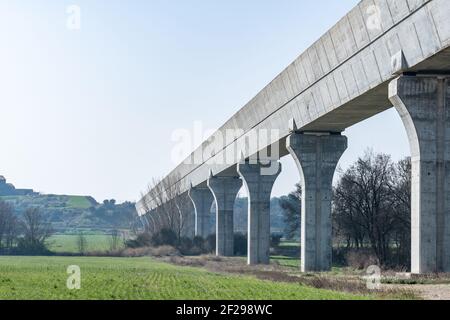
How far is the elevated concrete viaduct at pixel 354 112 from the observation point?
2786 centimetres

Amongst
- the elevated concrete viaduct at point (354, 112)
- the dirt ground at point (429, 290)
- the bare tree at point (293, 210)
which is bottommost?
the dirt ground at point (429, 290)

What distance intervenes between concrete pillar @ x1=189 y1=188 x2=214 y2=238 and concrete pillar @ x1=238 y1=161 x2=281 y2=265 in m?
31.5

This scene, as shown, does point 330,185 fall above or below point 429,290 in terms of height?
above

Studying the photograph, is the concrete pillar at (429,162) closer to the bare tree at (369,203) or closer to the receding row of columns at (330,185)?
the receding row of columns at (330,185)

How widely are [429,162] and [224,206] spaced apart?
46.4 meters

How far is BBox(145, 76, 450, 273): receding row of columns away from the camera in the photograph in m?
28.0

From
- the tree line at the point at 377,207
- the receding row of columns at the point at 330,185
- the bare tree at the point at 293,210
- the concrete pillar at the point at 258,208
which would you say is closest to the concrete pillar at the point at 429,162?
the receding row of columns at the point at 330,185

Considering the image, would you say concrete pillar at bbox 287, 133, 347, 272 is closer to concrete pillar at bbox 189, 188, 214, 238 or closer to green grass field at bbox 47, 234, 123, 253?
concrete pillar at bbox 189, 188, 214, 238

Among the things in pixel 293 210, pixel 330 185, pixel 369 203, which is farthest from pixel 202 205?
pixel 330 185

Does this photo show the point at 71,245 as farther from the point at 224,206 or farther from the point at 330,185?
the point at 330,185

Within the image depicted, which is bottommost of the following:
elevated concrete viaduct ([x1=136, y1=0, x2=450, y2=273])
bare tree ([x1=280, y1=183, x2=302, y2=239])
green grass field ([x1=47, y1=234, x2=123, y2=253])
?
green grass field ([x1=47, y1=234, x2=123, y2=253])

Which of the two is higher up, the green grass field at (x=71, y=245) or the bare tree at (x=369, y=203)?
the bare tree at (x=369, y=203)

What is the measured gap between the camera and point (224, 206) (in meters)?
73.8

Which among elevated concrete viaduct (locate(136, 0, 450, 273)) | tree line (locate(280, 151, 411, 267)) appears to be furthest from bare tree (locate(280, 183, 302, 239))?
elevated concrete viaduct (locate(136, 0, 450, 273))
